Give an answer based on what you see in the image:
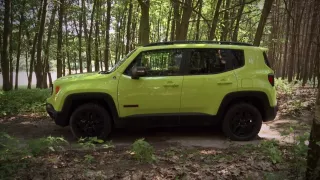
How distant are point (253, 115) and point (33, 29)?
19247 millimetres

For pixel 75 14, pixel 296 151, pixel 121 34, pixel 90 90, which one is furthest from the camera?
pixel 121 34

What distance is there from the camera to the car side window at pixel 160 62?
651 cm

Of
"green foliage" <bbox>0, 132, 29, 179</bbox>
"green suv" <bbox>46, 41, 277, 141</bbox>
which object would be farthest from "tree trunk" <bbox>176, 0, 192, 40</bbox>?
"green foliage" <bbox>0, 132, 29, 179</bbox>

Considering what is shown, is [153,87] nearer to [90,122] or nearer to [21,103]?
[90,122]

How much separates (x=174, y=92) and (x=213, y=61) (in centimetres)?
113

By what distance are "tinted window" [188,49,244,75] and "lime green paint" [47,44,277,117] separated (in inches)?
4.6

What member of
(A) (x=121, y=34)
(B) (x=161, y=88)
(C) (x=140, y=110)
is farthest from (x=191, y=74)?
(A) (x=121, y=34)

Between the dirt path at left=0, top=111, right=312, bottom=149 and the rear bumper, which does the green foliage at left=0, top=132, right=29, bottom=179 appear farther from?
the rear bumper

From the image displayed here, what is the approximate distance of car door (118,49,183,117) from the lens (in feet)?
20.9

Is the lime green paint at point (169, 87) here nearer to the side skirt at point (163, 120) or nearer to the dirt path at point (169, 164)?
the side skirt at point (163, 120)

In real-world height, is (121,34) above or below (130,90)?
above

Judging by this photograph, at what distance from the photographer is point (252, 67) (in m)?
6.70

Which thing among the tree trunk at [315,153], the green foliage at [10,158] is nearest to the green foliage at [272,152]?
the tree trunk at [315,153]

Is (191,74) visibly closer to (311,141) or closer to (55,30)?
(311,141)
